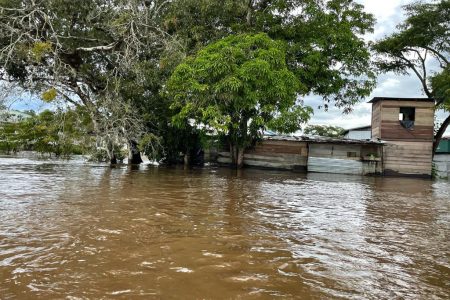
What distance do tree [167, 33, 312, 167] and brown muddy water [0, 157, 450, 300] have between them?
7.42 metres

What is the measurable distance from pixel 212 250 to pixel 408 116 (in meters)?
21.0

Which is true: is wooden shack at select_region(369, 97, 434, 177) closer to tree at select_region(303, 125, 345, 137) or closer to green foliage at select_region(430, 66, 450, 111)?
green foliage at select_region(430, 66, 450, 111)

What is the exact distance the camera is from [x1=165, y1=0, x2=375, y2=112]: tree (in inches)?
636

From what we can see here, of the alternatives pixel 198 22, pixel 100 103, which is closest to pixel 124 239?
pixel 100 103

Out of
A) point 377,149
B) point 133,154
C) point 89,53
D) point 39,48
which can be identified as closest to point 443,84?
point 377,149

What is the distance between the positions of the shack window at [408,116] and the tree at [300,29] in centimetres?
393

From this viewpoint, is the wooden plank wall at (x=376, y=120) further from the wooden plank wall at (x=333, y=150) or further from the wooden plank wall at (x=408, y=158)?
the wooden plank wall at (x=333, y=150)

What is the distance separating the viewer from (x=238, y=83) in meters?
12.8

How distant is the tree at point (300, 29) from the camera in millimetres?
16156

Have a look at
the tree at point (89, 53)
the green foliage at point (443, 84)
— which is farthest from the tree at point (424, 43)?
the tree at point (89, 53)

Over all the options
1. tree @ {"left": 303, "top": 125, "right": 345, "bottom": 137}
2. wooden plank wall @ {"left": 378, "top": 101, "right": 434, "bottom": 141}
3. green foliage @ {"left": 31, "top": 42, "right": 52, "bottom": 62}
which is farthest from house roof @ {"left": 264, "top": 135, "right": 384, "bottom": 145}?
tree @ {"left": 303, "top": 125, "right": 345, "bottom": 137}

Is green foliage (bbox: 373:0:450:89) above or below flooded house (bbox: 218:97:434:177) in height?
above

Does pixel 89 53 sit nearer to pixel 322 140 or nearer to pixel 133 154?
pixel 133 154

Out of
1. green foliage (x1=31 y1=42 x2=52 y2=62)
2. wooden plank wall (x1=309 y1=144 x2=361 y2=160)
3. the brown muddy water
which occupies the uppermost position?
green foliage (x1=31 y1=42 x2=52 y2=62)
